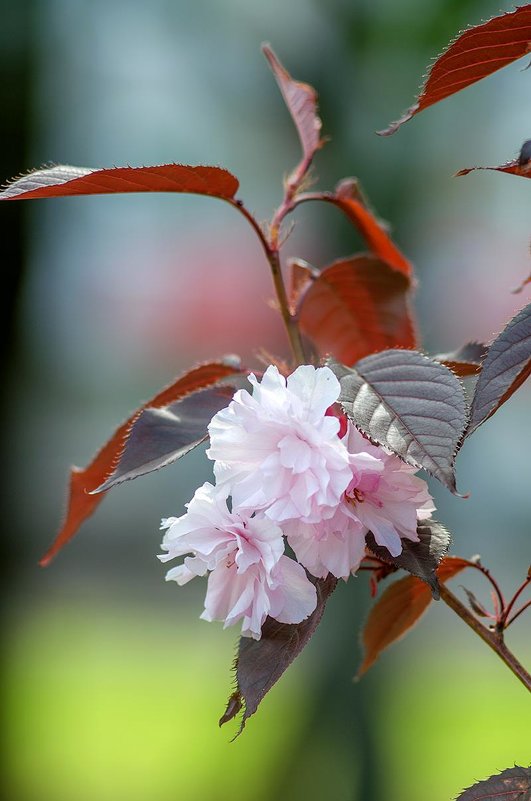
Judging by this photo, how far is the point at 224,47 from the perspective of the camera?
414cm

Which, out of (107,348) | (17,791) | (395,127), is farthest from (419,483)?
(107,348)

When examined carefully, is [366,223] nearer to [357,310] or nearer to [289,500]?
[357,310]

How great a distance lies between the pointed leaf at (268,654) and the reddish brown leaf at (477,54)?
0.70 ft

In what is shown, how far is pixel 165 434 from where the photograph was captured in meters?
0.43

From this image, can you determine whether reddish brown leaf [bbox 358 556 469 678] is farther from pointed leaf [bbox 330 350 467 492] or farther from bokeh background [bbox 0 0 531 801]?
bokeh background [bbox 0 0 531 801]

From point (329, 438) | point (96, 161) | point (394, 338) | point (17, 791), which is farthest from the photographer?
point (96, 161)

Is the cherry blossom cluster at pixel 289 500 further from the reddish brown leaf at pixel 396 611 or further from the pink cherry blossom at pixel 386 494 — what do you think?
the reddish brown leaf at pixel 396 611

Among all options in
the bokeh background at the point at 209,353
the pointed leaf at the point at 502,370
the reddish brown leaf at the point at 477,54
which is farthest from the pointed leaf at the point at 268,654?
the bokeh background at the point at 209,353

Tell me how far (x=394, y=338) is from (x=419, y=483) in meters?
0.28

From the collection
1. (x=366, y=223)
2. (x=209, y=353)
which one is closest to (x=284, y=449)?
(x=366, y=223)

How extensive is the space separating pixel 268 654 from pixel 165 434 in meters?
0.12

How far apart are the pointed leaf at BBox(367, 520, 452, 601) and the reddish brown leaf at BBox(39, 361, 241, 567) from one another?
0.18 metres

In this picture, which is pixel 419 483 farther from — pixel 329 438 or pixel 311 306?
pixel 311 306

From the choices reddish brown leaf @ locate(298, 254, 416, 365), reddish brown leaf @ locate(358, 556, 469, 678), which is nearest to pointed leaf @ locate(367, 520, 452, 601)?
reddish brown leaf @ locate(358, 556, 469, 678)
